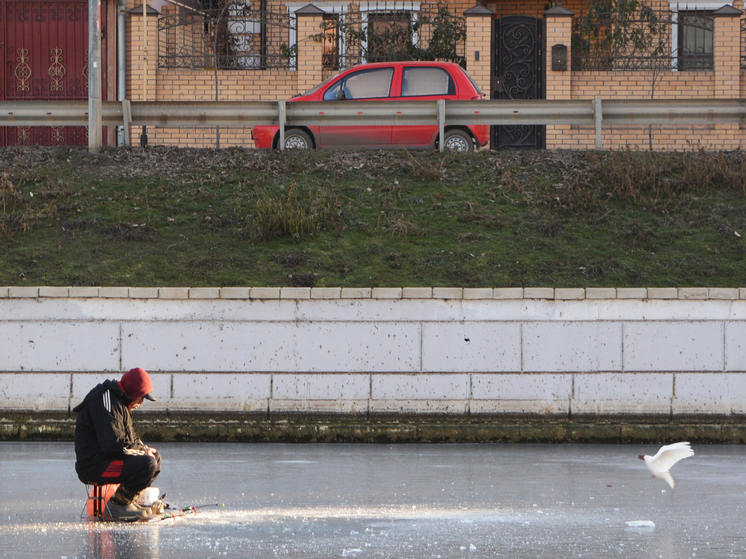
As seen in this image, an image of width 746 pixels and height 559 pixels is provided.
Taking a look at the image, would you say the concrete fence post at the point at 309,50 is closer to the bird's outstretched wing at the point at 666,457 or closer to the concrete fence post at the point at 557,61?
the concrete fence post at the point at 557,61

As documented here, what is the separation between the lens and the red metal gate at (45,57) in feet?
69.7

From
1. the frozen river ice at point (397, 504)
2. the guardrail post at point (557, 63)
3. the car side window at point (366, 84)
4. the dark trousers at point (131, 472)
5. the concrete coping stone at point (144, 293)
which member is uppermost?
the guardrail post at point (557, 63)

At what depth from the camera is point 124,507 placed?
Answer: 7184 millimetres

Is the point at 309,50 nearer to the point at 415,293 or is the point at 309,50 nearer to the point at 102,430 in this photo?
the point at 415,293

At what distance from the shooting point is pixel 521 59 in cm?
2172

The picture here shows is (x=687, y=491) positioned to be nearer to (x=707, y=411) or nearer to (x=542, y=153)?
(x=707, y=411)

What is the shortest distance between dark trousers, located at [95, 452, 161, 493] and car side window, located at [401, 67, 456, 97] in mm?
11857

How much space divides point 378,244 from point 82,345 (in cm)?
393

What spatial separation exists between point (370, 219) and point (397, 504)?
22.4 ft

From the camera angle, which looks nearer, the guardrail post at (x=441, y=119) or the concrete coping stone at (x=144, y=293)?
the concrete coping stone at (x=144, y=293)

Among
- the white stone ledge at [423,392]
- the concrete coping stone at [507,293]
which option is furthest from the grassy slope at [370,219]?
the white stone ledge at [423,392]

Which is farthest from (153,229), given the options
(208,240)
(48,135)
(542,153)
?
(48,135)

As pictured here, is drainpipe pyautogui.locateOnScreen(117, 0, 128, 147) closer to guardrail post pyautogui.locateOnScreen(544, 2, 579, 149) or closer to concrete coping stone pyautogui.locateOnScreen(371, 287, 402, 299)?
guardrail post pyautogui.locateOnScreen(544, 2, 579, 149)

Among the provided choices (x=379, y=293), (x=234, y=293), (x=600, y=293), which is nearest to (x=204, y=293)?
(x=234, y=293)
